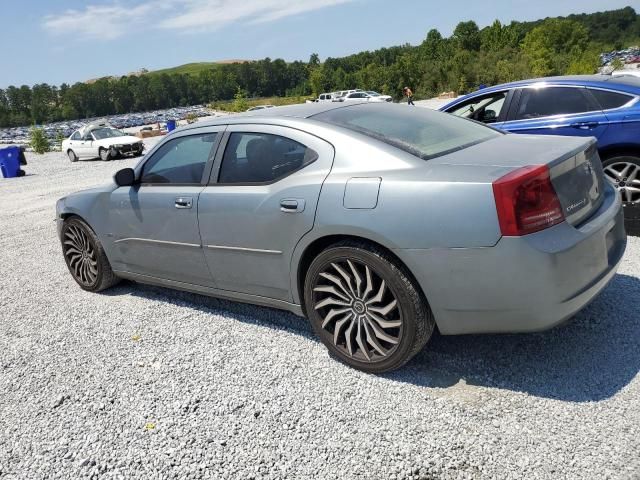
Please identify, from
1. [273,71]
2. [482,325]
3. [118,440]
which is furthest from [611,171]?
[273,71]

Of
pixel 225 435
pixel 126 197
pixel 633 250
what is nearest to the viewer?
pixel 225 435

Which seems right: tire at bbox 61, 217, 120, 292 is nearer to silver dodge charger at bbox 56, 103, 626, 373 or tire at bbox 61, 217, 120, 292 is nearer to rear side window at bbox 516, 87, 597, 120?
silver dodge charger at bbox 56, 103, 626, 373

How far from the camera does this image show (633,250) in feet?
15.5

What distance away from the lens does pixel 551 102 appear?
5.89m

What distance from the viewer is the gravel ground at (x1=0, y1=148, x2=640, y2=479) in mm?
2391

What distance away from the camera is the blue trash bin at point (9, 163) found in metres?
19.3

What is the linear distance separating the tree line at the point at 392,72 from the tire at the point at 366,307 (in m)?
33.6

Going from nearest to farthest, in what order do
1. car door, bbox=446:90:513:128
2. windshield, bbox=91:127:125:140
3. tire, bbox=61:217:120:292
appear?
tire, bbox=61:217:120:292 < car door, bbox=446:90:513:128 < windshield, bbox=91:127:125:140

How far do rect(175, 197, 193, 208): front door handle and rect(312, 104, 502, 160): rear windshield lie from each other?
1.11 meters

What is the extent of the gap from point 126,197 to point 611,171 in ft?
15.3

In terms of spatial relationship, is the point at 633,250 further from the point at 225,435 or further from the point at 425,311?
the point at 225,435

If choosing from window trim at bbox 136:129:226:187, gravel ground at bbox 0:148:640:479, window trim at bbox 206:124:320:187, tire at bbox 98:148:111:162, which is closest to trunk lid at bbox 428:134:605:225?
gravel ground at bbox 0:148:640:479

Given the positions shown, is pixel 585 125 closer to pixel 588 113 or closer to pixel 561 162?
pixel 588 113

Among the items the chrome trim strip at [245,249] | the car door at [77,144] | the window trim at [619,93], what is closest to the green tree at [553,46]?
the car door at [77,144]
